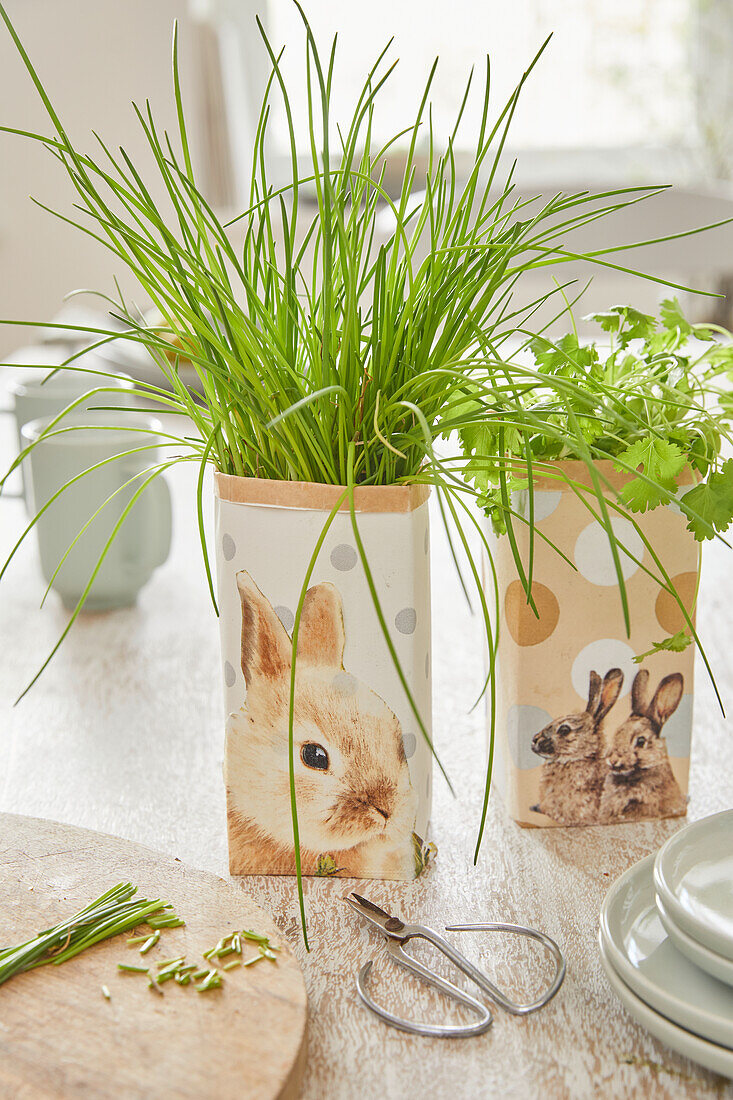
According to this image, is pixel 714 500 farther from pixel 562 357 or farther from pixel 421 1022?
pixel 421 1022

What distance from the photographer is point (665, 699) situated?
1.77ft

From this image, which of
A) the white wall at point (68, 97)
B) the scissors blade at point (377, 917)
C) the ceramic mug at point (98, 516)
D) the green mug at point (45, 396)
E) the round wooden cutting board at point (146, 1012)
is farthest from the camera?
the white wall at point (68, 97)

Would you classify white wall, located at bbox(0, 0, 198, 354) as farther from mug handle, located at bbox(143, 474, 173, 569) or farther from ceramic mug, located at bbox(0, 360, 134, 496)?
mug handle, located at bbox(143, 474, 173, 569)

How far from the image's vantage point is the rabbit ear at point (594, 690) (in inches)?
21.0

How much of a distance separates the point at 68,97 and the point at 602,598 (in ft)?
11.2

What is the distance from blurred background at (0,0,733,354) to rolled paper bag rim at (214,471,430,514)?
2.99m

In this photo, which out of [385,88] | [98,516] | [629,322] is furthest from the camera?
[385,88]

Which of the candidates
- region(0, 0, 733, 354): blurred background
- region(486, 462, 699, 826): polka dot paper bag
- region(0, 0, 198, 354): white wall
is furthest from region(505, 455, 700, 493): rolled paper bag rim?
A: region(0, 0, 198, 354): white wall

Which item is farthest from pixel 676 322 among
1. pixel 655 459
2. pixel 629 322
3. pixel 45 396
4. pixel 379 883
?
pixel 45 396

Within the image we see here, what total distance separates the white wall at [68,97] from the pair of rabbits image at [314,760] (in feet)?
9.99

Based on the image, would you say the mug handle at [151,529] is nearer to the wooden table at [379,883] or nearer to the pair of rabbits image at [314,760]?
the wooden table at [379,883]

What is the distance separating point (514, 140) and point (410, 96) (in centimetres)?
54

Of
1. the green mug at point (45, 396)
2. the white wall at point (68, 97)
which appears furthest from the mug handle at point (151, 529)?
the white wall at point (68, 97)

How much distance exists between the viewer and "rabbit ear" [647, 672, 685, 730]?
54 cm
